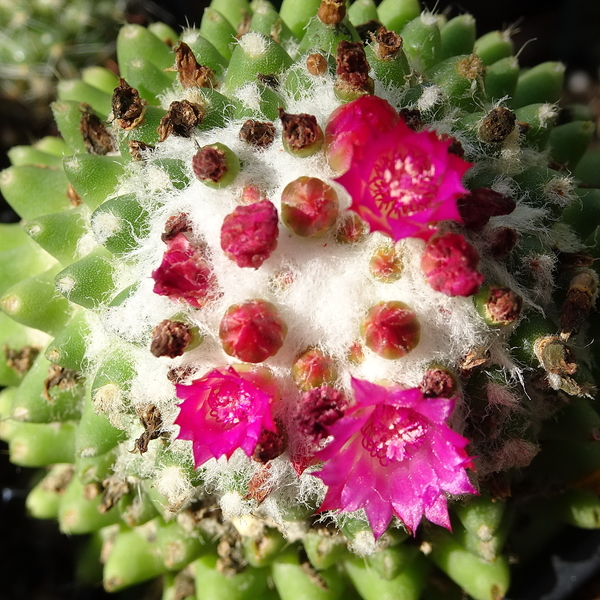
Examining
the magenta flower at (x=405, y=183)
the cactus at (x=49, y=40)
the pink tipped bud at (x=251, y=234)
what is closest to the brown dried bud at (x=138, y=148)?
the pink tipped bud at (x=251, y=234)

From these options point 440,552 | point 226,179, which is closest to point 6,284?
point 226,179

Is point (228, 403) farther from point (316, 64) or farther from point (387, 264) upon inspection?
point (316, 64)

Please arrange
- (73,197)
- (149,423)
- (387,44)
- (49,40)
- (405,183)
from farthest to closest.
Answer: (49,40)
(73,197)
(387,44)
(149,423)
(405,183)

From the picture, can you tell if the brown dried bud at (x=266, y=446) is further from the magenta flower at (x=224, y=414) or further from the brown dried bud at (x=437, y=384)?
the brown dried bud at (x=437, y=384)

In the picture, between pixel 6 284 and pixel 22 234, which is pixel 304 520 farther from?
pixel 22 234

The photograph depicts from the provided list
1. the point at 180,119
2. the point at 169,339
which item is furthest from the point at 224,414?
the point at 180,119

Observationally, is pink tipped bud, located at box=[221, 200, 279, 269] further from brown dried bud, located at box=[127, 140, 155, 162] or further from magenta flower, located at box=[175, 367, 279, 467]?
brown dried bud, located at box=[127, 140, 155, 162]

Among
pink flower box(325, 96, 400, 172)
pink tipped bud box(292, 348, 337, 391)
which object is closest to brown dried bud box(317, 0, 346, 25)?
pink flower box(325, 96, 400, 172)
